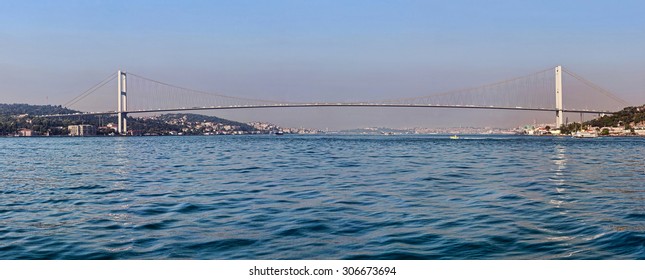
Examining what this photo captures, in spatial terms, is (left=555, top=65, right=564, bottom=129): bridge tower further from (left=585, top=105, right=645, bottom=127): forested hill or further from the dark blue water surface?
the dark blue water surface

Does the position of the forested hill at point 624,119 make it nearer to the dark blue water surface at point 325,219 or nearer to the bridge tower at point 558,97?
the bridge tower at point 558,97

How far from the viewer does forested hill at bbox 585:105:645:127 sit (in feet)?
310

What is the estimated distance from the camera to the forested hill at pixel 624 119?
3723 inches

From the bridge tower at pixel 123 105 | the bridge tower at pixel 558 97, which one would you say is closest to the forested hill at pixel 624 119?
the bridge tower at pixel 558 97

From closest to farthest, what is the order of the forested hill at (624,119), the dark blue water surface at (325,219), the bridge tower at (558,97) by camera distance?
the dark blue water surface at (325,219)
the bridge tower at (558,97)
the forested hill at (624,119)

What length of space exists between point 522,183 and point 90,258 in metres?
7.52

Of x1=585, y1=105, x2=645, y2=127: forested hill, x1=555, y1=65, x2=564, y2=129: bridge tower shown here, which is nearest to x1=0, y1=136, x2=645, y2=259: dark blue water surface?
x1=555, y1=65, x2=564, y2=129: bridge tower

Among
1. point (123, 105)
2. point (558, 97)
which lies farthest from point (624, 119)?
point (123, 105)

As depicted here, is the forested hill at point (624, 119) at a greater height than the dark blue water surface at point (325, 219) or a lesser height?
greater

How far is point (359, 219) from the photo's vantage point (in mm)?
5746

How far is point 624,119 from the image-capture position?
9700 centimetres

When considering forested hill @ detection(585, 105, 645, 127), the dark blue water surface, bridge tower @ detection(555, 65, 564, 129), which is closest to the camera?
the dark blue water surface

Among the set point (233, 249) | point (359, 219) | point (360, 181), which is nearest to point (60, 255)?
point (233, 249)
